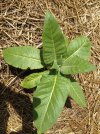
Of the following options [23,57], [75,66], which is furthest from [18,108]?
[75,66]

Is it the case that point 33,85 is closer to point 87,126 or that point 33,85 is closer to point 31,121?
point 31,121

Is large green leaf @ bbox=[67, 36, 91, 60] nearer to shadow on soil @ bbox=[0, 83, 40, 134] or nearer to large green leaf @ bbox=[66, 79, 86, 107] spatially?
large green leaf @ bbox=[66, 79, 86, 107]

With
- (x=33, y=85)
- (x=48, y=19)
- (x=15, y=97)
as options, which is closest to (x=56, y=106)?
(x=33, y=85)

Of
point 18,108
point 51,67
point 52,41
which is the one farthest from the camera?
point 18,108

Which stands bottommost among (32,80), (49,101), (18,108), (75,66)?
(18,108)

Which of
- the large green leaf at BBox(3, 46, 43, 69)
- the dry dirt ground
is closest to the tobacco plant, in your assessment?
the large green leaf at BBox(3, 46, 43, 69)

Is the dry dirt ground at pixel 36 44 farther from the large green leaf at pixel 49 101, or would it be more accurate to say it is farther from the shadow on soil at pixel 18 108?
the large green leaf at pixel 49 101

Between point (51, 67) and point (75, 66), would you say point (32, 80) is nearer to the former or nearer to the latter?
point (51, 67)
